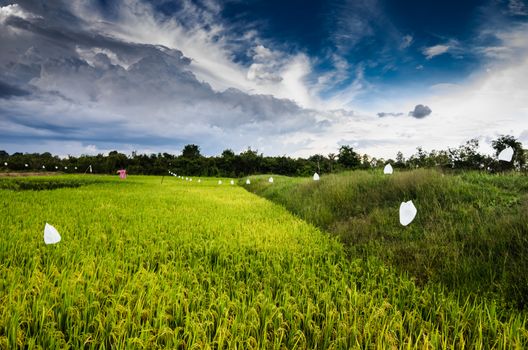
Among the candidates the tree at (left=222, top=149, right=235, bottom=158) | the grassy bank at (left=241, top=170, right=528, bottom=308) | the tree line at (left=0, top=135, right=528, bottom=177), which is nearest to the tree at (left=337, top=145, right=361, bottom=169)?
the tree line at (left=0, top=135, right=528, bottom=177)

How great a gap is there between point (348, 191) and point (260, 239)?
4.28 m

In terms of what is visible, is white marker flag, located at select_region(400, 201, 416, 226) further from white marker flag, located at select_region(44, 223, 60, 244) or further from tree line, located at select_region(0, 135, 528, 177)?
tree line, located at select_region(0, 135, 528, 177)

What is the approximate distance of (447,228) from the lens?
15.3 ft

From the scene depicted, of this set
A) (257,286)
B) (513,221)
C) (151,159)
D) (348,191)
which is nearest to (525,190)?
(513,221)

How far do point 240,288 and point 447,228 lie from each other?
11.6 feet

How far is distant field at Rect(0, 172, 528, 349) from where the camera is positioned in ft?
7.55

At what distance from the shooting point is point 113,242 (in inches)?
195

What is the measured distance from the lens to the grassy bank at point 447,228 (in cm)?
336

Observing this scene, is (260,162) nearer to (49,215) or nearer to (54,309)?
(49,215)

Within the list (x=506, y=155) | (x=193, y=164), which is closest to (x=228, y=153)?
(x=193, y=164)

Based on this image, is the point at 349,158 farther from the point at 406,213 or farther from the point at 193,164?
the point at 406,213

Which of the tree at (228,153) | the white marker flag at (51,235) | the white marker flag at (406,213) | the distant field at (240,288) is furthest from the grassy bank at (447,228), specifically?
the tree at (228,153)

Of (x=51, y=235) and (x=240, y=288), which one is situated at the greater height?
(x=51, y=235)

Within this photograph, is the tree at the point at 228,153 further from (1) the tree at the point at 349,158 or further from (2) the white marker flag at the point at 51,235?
(2) the white marker flag at the point at 51,235
